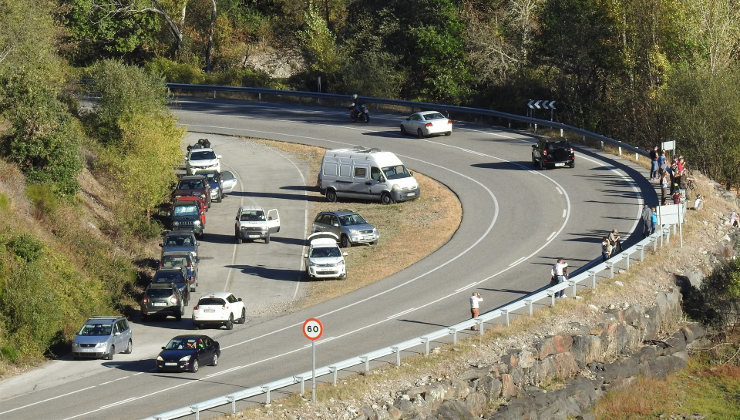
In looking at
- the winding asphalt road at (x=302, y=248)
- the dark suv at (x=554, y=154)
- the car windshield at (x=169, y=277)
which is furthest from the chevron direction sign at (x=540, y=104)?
the car windshield at (x=169, y=277)

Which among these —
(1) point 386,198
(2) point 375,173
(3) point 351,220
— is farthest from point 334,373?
(2) point 375,173

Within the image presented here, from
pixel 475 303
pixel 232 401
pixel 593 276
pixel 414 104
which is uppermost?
pixel 414 104

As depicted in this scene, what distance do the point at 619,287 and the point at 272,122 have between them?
129 ft

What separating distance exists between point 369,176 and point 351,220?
6.06 metres

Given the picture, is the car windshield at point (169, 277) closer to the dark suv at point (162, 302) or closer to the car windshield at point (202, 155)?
the dark suv at point (162, 302)

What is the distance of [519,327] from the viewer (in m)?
36.9

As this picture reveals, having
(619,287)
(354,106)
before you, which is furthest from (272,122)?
(619,287)

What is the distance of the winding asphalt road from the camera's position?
34094mm

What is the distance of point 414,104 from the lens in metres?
75.8

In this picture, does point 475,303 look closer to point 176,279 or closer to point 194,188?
point 176,279

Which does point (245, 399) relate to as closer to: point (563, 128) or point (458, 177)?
point (458, 177)

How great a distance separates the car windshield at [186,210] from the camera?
53.4 metres

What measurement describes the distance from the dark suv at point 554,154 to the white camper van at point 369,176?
7140 mm

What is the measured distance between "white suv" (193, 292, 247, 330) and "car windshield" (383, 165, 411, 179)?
17494 millimetres
